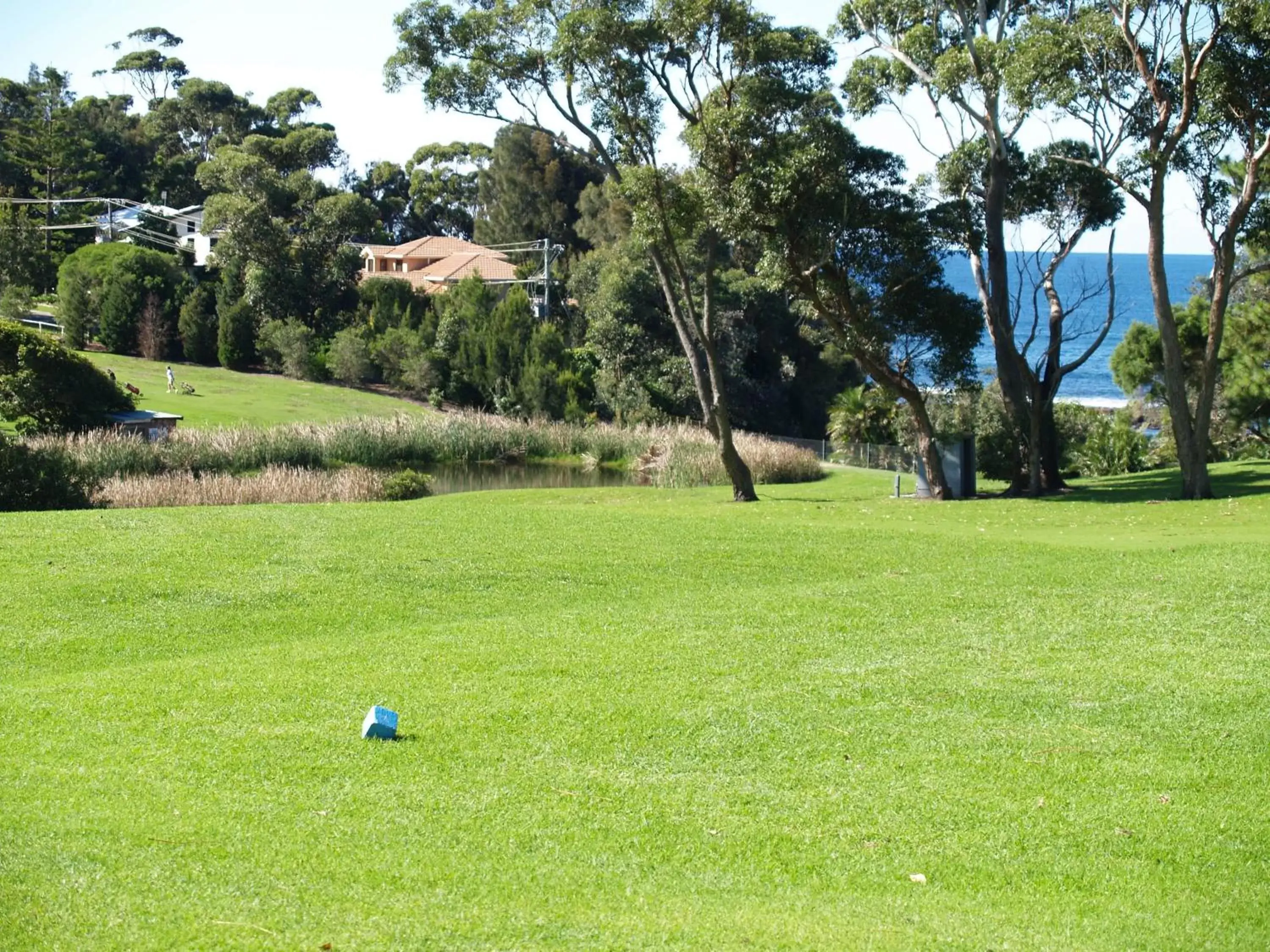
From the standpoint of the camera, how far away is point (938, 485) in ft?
90.3

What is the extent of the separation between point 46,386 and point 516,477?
44.6 ft

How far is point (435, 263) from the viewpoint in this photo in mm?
76688

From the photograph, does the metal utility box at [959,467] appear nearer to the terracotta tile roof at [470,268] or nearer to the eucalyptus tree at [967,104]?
the eucalyptus tree at [967,104]

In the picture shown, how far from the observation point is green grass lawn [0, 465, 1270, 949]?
566 centimetres

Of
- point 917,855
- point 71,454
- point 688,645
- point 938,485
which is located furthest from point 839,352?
point 917,855

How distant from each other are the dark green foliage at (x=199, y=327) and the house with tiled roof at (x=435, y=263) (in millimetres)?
9070

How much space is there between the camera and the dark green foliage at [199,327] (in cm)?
6406

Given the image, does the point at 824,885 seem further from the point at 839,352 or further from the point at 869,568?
the point at 839,352

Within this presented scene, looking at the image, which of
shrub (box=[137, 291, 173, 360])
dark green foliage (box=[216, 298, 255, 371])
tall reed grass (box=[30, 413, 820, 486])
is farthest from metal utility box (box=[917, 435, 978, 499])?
shrub (box=[137, 291, 173, 360])

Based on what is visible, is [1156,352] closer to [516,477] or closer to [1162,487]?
[1162,487]

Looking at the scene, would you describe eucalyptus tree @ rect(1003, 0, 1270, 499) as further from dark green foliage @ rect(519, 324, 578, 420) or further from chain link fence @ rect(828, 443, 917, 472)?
dark green foliage @ rect(519, 324, 578, 420)

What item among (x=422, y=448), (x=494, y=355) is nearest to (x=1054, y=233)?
(x=422, y=448)

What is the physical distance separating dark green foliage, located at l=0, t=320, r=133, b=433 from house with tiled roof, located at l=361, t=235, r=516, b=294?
32069mm

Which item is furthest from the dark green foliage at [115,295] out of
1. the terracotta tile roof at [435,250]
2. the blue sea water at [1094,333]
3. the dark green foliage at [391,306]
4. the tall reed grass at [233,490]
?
the blue sea water at [1094,333]
